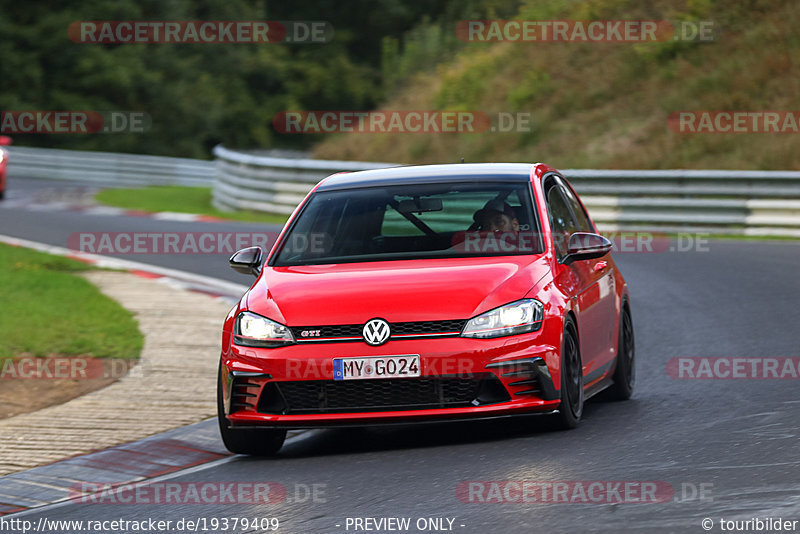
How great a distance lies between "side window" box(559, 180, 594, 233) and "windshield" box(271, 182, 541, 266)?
0.82 meters

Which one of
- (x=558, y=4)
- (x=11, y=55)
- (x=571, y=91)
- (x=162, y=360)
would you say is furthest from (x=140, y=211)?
(x=11, y=55)

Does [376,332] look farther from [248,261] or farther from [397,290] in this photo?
[248,261]

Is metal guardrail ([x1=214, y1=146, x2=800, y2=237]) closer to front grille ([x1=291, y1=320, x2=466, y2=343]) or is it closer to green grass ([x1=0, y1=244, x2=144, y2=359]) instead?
green grass ([x1=0, y1=244, x2=144, y2=359])

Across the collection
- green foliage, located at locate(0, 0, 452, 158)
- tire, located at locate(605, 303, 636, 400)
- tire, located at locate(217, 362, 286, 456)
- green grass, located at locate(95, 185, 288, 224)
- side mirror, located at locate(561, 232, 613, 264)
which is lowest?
tire, located at locate(217, 362, 286, 456)

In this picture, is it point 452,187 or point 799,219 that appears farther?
point 799,219

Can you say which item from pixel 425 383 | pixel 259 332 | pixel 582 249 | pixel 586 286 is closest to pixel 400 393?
pixel 425 383

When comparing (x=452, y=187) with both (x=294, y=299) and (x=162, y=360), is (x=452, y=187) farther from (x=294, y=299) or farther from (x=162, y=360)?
(x=162, y=360)

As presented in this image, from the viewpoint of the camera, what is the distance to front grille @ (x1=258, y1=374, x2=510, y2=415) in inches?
301

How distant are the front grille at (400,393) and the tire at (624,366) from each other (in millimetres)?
1844

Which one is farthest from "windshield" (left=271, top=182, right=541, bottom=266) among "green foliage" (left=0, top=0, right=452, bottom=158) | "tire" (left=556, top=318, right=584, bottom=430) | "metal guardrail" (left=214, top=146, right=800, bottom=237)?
"green foliage" (left=0, top=0, right=452, bottom=158)

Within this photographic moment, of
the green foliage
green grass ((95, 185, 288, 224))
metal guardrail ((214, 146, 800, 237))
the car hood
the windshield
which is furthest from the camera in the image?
the green foliage

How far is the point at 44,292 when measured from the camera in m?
15.4

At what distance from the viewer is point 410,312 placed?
25.1 ft

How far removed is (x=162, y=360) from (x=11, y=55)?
41.0 m
